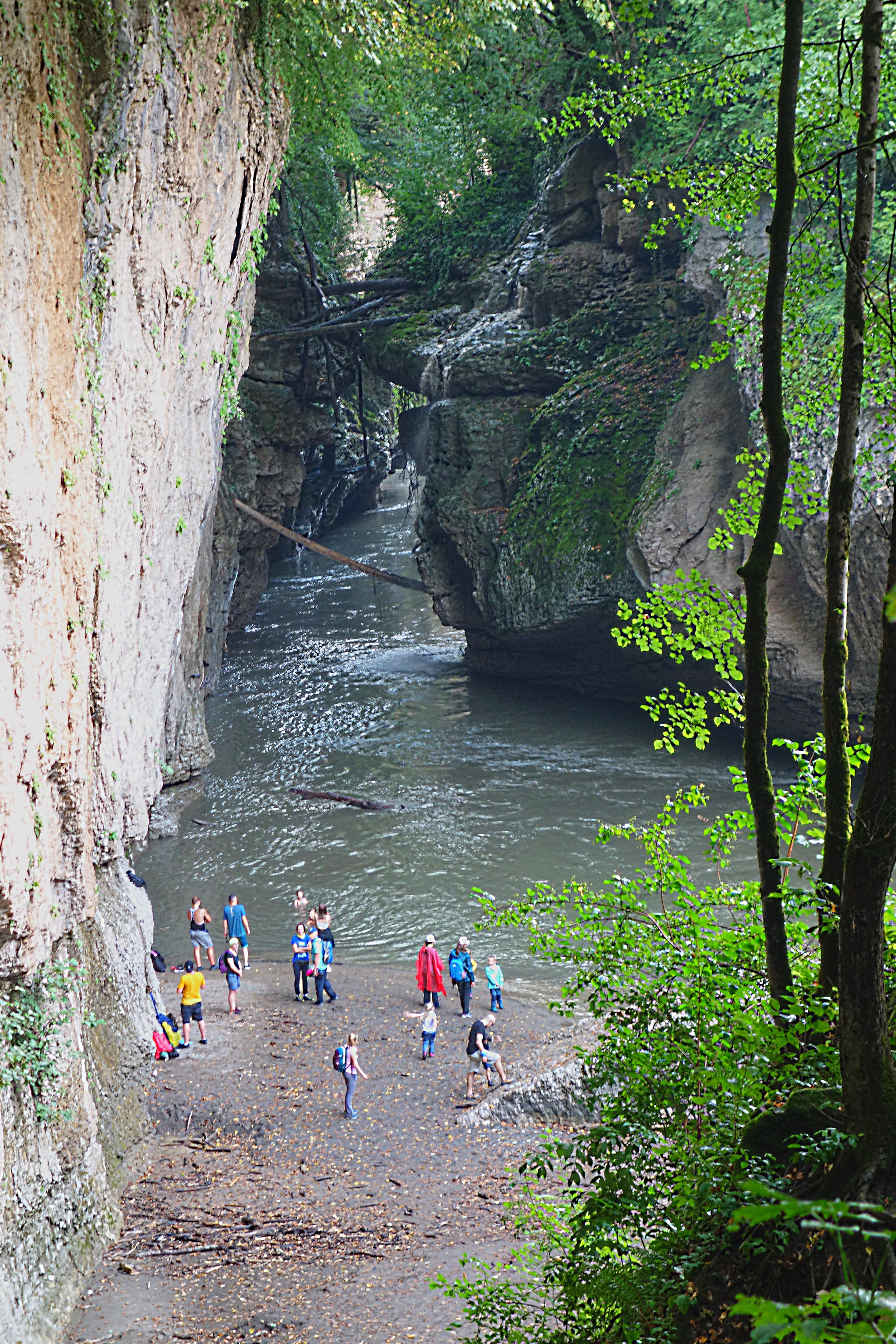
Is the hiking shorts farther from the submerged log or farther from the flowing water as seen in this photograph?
the submerged log

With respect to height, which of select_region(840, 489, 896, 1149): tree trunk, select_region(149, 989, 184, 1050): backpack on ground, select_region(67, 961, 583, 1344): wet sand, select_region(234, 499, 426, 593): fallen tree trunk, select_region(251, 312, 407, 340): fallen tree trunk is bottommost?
select_region(67, 961, 583, 1344): wet sand

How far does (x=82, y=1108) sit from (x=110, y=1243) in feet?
4.49

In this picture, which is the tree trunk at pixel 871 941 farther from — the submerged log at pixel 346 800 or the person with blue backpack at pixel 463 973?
the submerged log at pixel 346 800

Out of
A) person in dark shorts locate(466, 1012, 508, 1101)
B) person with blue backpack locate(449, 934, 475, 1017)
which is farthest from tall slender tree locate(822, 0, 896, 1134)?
person with blue backpack locate(449, 934, 475, 1017)

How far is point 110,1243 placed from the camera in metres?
9.68

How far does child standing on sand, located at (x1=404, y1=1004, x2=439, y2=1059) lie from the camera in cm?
1308

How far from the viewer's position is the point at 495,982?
47.2 feet

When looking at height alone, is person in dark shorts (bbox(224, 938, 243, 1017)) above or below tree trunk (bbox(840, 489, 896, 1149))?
below

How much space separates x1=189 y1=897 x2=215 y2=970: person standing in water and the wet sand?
126 cm

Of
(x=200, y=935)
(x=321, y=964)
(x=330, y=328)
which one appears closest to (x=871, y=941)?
(x=321, y=964)

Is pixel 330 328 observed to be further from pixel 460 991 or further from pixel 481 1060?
pixel 481 1060

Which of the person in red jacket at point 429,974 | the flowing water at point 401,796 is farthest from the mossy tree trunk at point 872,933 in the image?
the person in red jacket at point 429,974

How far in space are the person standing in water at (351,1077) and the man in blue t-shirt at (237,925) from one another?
4466 millimetres

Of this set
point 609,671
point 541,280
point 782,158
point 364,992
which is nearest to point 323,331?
point 541,280
